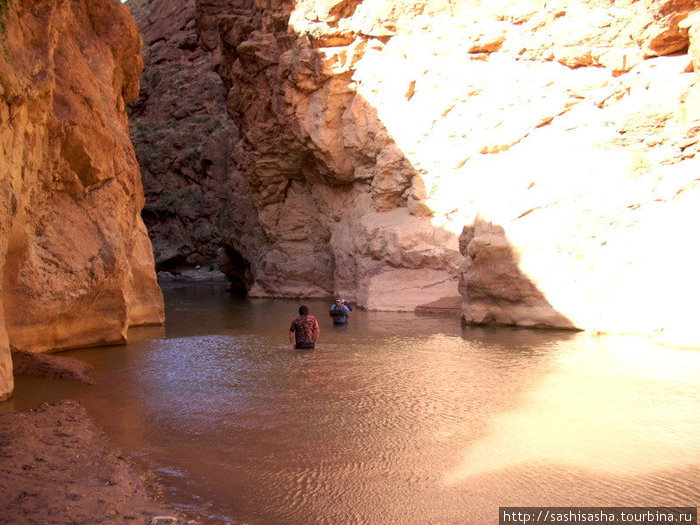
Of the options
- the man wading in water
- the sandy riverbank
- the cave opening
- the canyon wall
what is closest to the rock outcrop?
the cave opening

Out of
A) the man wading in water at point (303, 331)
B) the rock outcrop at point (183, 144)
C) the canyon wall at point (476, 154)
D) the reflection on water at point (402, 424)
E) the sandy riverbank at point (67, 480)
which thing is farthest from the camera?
the rock outcrop at point (183, 144)

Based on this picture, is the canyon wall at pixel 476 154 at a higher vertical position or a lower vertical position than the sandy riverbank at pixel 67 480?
higher

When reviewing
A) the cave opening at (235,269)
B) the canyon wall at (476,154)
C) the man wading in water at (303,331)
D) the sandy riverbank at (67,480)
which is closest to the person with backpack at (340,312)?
the canyon wall at (476,154)

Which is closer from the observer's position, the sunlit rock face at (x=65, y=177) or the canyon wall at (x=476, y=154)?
the sunlit rock face at (x=65, y=177)

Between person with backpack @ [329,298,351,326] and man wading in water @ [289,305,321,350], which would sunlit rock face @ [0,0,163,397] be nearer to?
man wading in water @ [289,305,321,350]

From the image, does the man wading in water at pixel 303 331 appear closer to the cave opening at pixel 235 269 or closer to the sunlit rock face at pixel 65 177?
the sunlit rock face at pixel 65 177

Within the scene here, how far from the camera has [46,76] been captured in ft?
26.5

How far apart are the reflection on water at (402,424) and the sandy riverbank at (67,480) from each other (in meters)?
0.25

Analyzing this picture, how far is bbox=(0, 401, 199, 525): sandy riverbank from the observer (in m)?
3.52

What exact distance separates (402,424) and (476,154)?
13.6 metres

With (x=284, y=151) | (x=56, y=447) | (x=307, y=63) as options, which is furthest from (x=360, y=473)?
(x=284, y=151)

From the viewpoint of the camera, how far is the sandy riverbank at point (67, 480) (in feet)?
11.5

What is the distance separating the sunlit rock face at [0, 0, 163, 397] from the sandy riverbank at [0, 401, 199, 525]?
6.14 feet

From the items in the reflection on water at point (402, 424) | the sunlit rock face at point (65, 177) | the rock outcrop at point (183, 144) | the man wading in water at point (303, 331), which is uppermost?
the rock outcrop at point (183, 144)
